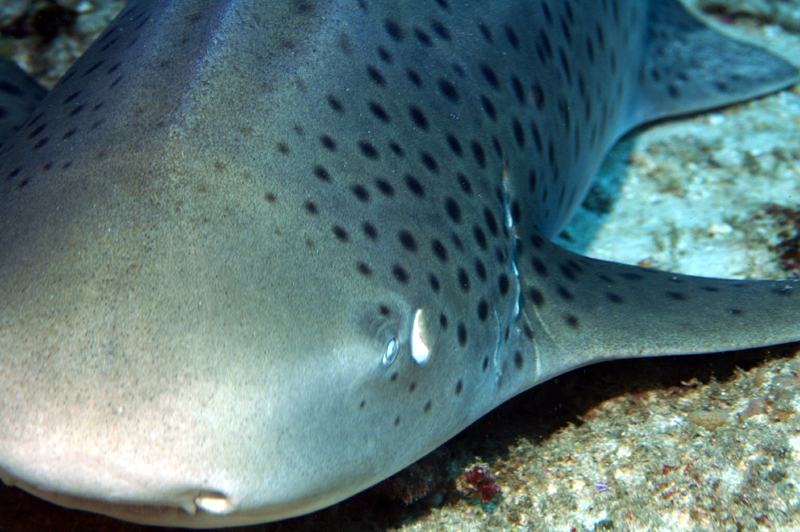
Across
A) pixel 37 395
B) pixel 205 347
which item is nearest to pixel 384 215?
pixel 205 347

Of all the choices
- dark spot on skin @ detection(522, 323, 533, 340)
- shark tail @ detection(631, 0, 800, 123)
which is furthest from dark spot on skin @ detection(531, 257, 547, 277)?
shark tail @ detection(631, 0, 800, 123)

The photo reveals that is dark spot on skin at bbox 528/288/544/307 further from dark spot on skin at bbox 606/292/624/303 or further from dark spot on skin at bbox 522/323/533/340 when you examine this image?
dark spot on skin at bbox 606/292/624/303

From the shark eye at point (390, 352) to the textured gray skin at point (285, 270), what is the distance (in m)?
0.02

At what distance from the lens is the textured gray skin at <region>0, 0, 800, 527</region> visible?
1.43 metres

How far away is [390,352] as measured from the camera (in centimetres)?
176

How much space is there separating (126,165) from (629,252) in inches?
127

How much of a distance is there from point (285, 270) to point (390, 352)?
39cm

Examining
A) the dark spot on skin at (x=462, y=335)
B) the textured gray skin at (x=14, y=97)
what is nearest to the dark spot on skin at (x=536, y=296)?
the dark spot on skin at (x=462, y=335)

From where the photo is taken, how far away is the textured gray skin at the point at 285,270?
1.43m

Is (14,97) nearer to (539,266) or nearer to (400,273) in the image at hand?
(400,273)

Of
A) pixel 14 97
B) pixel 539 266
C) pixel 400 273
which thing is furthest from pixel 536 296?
pixel 14 97

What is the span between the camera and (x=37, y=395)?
1424 mm

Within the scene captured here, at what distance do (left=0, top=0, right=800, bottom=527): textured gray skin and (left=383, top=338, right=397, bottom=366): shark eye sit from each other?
0.08 feet

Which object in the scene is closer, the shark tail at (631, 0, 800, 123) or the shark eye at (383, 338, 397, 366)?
the shark eye at (383, 338, 397, 366)
